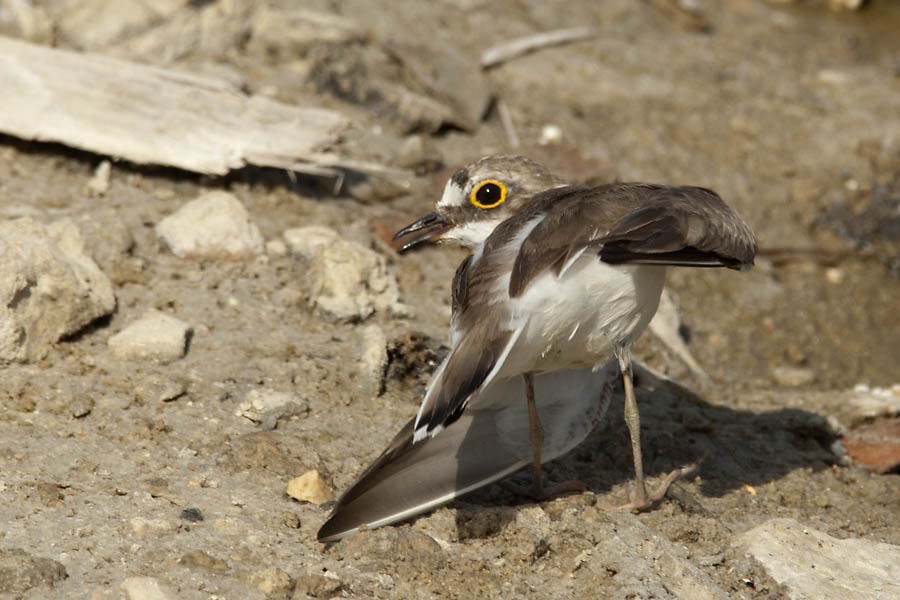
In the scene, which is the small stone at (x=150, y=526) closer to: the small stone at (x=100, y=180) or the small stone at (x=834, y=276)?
the small stone at (x=100, y=180)

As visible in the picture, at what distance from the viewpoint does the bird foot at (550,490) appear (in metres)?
4.02

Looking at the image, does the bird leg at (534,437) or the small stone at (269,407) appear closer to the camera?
the bird leg at (534,437)

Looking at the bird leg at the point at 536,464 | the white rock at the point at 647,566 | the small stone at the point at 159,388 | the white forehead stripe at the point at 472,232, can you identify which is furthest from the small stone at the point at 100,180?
the white rock at the point at 647,566

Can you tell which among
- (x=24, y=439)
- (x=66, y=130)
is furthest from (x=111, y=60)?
(x=24, y=439)

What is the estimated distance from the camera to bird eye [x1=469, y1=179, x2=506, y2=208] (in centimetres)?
441

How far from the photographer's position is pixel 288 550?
3418 mm

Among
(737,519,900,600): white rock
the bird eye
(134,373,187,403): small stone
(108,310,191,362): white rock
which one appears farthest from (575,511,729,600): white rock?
(108,310,191,362): white rock

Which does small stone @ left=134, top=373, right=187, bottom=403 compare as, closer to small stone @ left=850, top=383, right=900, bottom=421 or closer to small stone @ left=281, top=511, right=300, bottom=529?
small stone @ left=281, top=511, right=300, bottom=529

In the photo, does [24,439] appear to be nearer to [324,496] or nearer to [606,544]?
[324,496]

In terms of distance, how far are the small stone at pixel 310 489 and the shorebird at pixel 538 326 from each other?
0.21 m

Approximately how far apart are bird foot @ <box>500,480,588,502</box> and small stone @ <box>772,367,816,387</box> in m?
2.29

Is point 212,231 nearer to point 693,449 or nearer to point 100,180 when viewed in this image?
point 100,180

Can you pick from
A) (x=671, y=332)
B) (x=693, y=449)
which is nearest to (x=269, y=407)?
(x=693, y=449)

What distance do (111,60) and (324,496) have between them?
3.00 m
